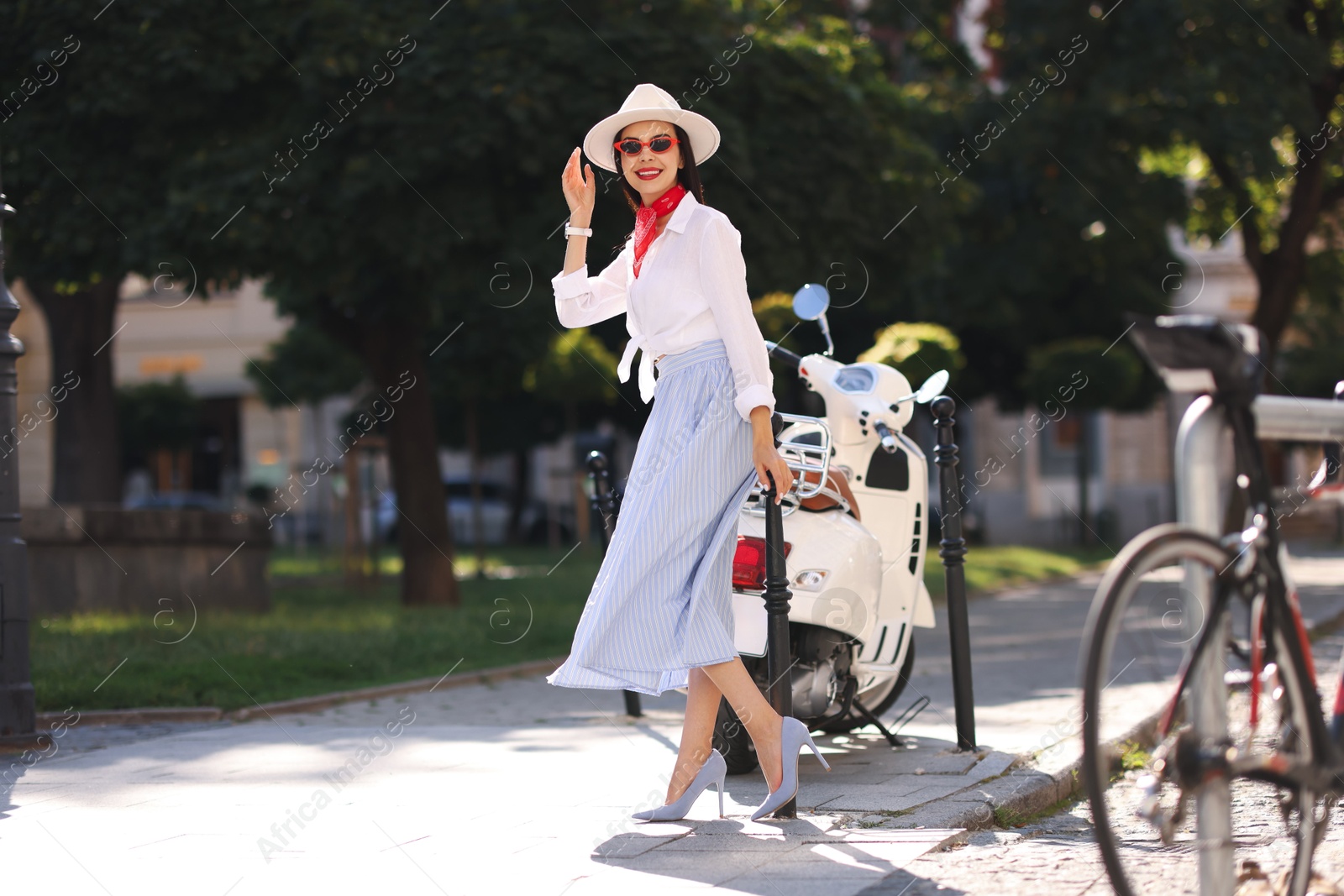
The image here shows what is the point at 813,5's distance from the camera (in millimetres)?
17625

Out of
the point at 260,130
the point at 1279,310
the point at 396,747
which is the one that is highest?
the point at 260,130

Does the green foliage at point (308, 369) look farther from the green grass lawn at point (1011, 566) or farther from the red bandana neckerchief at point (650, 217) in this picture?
the red bandana neckerchief at point (650, 217)

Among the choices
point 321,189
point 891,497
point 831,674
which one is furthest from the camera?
point 321,189

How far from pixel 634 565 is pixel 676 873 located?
2.89 feet

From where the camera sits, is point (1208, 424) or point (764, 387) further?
point (764, 387)

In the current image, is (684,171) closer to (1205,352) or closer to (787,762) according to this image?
(787,762)

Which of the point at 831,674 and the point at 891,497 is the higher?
the point at 891,497

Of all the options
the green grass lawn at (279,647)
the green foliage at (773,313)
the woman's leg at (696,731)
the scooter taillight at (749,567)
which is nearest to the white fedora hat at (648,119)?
the scooter taillight at (749,567)

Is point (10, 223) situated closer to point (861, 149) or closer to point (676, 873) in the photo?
point (861, 149)

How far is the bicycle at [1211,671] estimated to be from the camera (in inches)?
109

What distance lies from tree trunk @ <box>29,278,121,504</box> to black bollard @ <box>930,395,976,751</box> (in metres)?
13.6

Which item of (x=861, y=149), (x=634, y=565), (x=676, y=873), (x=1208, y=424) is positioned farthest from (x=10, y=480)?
(x=861, y=149)

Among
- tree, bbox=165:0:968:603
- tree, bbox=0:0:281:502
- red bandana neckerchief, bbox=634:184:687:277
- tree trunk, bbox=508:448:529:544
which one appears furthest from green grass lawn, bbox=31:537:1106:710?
tree trunk, bbox=508:448:529:544

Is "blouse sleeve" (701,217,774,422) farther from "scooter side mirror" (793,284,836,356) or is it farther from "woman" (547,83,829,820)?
"scooter side mirror" (793,284,836,356)
